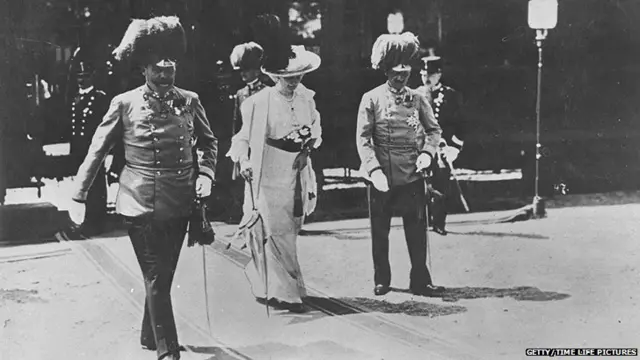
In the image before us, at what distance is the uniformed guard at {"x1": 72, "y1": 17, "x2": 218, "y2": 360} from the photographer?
10.3ft

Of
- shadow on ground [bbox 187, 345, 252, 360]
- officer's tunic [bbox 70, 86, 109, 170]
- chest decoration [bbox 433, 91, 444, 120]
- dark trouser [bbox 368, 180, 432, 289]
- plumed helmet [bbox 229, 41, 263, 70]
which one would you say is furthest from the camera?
chest decoration [bbox 433, 91, 444, 120]

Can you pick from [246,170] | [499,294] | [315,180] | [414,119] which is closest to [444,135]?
[414,119]

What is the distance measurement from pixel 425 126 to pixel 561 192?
2.01 m

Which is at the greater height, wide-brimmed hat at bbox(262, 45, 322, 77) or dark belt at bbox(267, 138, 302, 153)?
wide-brimmed hat at bbox(262, 45, 322, 77)

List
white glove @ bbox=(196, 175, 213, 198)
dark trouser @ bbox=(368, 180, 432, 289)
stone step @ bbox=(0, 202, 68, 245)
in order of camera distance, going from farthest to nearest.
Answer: stone step @ bbox=(0, 202, 68, 245) → dark trouser @ bbox=(368, 180, 432, 289) → white glove @ bbox=(196, 175, 213, 198)

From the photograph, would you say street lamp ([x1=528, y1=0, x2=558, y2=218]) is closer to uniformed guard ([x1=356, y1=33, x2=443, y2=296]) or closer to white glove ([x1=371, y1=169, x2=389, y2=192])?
uniformed guard ([x1=356, y1=33, x2=443, y2=296])

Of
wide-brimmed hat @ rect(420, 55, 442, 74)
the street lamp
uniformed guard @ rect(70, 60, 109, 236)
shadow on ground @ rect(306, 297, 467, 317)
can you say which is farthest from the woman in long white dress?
the street lamp

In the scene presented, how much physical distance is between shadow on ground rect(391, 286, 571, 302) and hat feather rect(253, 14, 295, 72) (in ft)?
4.24

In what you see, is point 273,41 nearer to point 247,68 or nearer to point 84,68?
point 247,68

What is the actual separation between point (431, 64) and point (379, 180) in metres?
1.30

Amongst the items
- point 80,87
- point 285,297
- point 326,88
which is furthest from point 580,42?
point 80,87

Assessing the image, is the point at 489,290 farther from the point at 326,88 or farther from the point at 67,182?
the point at 67,182

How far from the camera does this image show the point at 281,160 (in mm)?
3887

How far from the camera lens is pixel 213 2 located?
14.8ft
